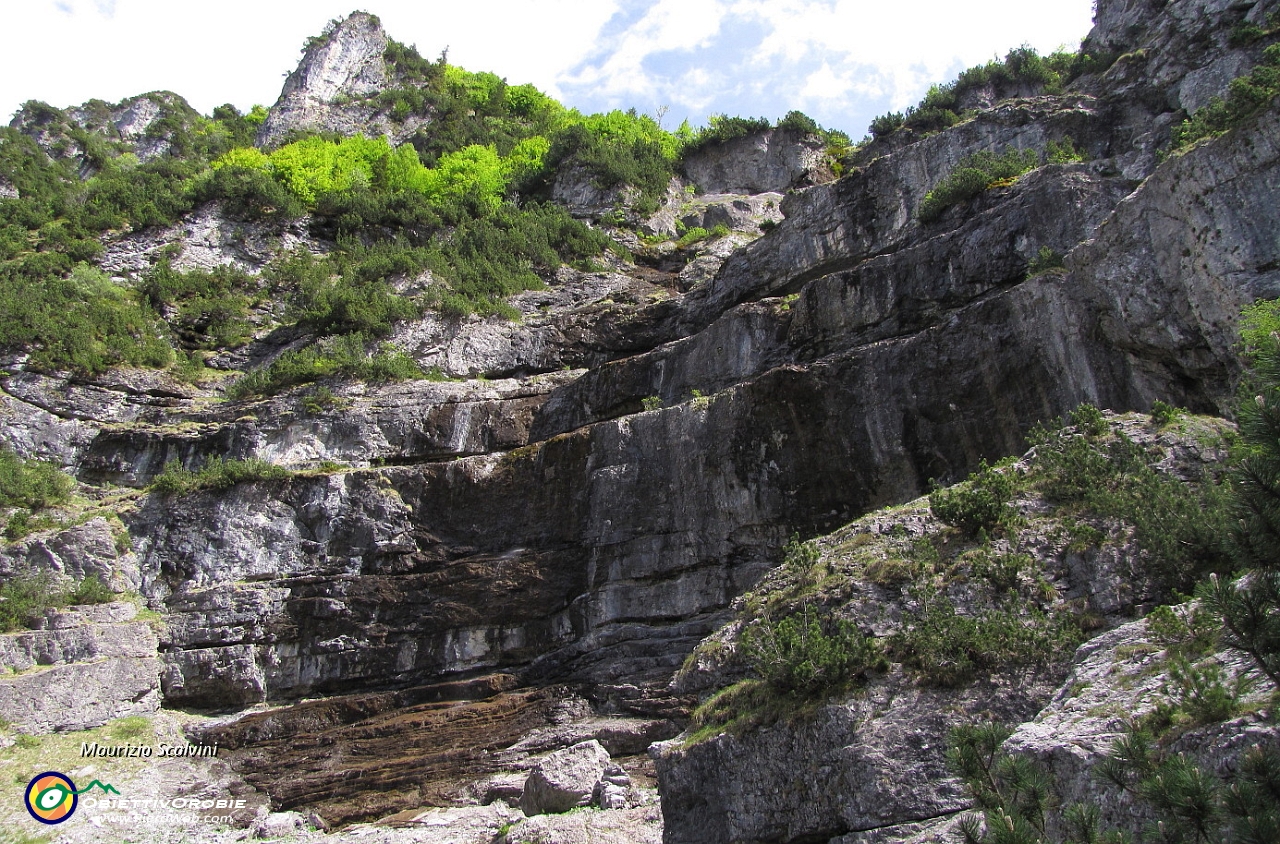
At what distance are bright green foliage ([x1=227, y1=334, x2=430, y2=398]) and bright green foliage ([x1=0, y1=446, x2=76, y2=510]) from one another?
611 centimetres

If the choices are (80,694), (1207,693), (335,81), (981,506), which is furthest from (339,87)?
(1207,693)

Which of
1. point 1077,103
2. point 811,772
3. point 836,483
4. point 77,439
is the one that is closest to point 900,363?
point 836,483

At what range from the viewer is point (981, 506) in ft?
34.1

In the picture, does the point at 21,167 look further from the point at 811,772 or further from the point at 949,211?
the point at 811,772

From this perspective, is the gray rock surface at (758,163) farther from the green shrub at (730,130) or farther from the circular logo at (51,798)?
the circular logo at (51,798)

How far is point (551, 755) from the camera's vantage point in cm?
1497

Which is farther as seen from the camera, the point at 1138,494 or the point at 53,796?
the point at 53,796

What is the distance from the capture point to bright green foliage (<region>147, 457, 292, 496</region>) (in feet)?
74.1

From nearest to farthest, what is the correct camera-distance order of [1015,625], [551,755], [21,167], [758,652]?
1. [1015,625]
2. [758,652]
3. [551,755]
4. [21,167]

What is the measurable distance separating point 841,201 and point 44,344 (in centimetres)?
2711

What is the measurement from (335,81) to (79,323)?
29875 millimetres

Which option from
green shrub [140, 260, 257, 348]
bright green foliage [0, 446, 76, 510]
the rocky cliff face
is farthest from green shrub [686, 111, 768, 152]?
bright green foliage [0, 446, 76, 510]

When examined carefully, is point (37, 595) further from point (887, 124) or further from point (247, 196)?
point (887, 124)

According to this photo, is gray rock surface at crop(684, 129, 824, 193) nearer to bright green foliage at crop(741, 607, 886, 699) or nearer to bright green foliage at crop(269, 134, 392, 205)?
bright green foliage at crop(269, 134, 392, 205)
